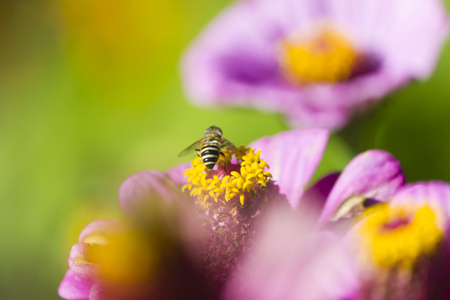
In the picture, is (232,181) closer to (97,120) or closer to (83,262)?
(83,262)

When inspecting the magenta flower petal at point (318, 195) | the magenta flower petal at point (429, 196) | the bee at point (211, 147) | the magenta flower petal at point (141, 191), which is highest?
the bee at point (211, 147)

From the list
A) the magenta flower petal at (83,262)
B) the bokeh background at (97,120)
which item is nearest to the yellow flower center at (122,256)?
the magenta flower petal at (83,262)

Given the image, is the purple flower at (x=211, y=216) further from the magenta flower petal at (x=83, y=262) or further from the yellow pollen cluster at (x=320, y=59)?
the yellow pollen cluster at (x=320, y=59)

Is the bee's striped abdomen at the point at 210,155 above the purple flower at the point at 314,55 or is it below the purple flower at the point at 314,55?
below

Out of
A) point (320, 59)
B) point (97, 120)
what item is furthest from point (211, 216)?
point (97, 120)

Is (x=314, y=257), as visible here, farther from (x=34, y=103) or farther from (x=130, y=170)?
(x=34, y=103)

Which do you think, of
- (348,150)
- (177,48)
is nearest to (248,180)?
(348,150)

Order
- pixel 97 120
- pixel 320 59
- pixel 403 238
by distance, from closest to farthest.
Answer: pixel 403 238, pixel 320 59, pixel 97 120
